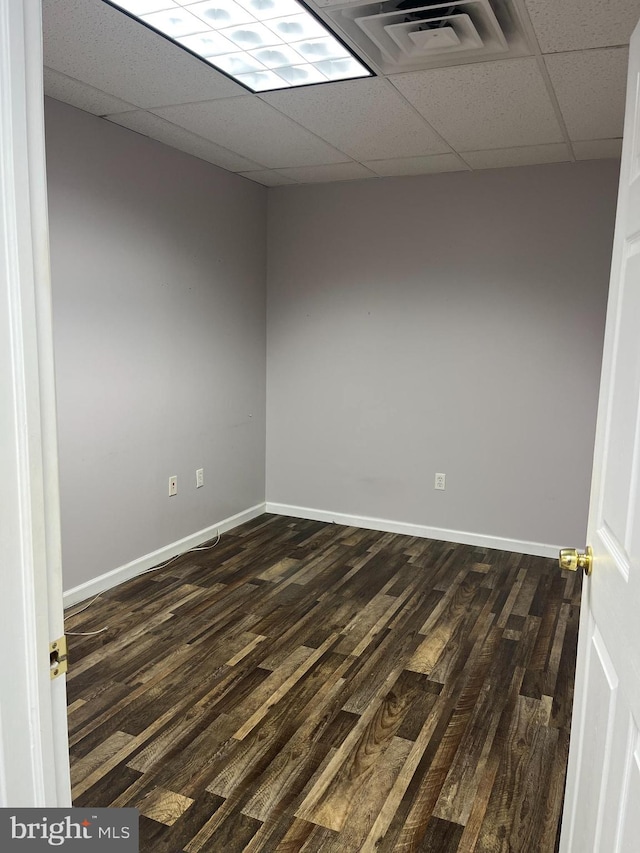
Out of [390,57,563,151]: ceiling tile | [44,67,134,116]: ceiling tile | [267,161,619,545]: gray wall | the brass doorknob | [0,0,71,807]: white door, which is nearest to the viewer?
[0,0,71,807]: white door

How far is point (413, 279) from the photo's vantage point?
4328 mm

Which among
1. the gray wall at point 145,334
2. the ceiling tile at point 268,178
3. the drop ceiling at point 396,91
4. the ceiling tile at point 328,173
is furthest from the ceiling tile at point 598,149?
the gray wall at point 145,334

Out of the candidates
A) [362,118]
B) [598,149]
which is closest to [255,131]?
[362,118]

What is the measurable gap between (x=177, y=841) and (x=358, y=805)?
538 mm

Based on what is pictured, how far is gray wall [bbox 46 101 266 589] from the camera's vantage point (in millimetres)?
3115

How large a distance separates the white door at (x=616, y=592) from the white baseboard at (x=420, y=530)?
9.22ft

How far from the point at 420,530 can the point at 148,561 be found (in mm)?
1869

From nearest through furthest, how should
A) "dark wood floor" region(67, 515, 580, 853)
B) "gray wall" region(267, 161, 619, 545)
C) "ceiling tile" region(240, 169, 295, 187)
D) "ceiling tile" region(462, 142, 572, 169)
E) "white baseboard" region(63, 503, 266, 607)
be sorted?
"dark wood floor" region(67, 515, 580, 853) < "white baseboard" region(63, 503, 266, 607) < "ceiling tile" region(462, 142, 572, 169) < "gray wall" region(267, 161, 619, 545) < "ceiling tile" region(240, 169, 295, 187)

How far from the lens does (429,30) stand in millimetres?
2150

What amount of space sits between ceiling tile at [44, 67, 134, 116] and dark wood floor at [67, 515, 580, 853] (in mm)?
2402

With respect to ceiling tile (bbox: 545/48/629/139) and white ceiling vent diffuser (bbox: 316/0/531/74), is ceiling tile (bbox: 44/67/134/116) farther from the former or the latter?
ceiling tile (bbox: 545/48/629/139)
